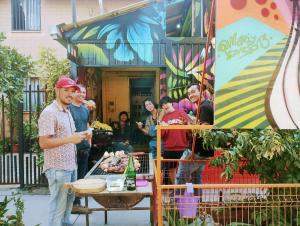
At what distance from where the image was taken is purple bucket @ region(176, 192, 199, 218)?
10.5ft

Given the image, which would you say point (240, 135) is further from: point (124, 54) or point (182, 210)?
point (124, 54)

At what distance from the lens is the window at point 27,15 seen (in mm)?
15141

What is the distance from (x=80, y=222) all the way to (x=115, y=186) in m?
2.07

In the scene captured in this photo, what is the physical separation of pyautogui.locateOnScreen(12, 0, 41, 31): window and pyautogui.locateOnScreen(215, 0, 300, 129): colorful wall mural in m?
14.1

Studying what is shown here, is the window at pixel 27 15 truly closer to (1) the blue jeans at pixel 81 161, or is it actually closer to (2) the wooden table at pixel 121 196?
(1) the blue jeans at pixel 81 161

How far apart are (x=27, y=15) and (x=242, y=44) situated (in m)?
14.6

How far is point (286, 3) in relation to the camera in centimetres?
258

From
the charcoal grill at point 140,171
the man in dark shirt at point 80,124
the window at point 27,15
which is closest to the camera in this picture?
the charcoal grill at point 140,171

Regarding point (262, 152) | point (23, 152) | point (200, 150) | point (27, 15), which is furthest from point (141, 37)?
point (27, 15)

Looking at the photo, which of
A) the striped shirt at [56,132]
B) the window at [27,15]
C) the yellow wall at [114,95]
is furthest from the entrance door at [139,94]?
the striped shirt at [56,132]

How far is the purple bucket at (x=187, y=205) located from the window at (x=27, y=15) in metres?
13.7

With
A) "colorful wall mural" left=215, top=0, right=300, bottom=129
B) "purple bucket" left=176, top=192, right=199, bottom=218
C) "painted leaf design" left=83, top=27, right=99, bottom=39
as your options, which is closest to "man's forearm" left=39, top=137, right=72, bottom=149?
"purple bucket" left=176, top=192, right=199, bottom=218

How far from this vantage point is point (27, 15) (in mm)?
15539

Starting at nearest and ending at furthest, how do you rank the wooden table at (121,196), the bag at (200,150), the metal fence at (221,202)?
the metal fence at (221,202) < the wooden table at (121,196) < the bag at (200,150)
